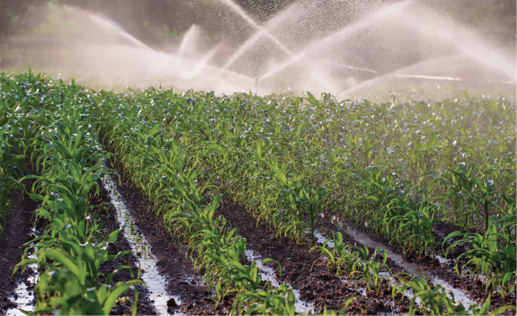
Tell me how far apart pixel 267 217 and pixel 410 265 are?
121 cm

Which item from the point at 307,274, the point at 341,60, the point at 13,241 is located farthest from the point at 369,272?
the point at 341,60

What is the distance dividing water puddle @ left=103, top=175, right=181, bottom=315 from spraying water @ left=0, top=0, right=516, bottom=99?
27.2 ft

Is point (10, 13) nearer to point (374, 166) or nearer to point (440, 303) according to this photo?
point (374, 166)

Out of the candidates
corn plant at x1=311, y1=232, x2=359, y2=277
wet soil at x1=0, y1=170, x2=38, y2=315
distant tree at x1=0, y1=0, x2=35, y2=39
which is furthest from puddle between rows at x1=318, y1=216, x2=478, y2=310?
distant tree at x1=0, y1=0, x2=35, y2=39

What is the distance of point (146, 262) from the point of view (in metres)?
4.42

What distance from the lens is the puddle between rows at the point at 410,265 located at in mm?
3766

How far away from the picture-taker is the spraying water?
1538 centimetres

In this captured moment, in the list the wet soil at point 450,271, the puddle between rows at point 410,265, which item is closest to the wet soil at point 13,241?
the puddle between rows at point 410,265

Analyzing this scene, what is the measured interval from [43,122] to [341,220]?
4.03m

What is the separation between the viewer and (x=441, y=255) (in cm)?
450

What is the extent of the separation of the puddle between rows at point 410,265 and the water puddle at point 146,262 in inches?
55.3

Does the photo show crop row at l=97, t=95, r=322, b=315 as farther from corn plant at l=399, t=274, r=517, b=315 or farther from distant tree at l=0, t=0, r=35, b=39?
distant tree at l=0, t=0, r=35, b=39

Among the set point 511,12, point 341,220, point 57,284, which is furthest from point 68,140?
point 511,12

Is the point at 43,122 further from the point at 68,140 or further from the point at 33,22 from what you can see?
the point at 33,22
